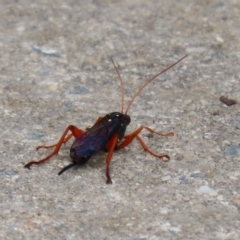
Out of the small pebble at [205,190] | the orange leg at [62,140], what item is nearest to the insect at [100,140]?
the orange leg at [62,140]

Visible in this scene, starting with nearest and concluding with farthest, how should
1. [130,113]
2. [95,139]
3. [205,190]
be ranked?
[205,190] < [95,139] < [130,113]

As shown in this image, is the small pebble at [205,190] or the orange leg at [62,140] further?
the orange leg at [62,140]

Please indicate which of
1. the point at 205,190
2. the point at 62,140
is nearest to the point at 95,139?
the point at 62,140

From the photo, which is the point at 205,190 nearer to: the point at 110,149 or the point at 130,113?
the point at 110,149

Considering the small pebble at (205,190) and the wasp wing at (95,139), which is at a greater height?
the wasp wing at (95,139)

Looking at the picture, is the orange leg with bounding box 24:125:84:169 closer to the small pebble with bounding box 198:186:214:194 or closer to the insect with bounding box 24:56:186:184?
the insect with bounding box 24:56:186:184

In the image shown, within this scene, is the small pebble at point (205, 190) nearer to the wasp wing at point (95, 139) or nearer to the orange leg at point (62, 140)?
the wasp wing at point (95, 139)

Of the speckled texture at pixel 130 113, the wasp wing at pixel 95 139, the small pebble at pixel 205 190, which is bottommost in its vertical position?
the speckled texture at pixel 130 113

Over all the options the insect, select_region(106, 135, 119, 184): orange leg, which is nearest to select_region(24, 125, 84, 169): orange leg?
the insect

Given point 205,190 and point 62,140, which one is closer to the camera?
point 205,190
